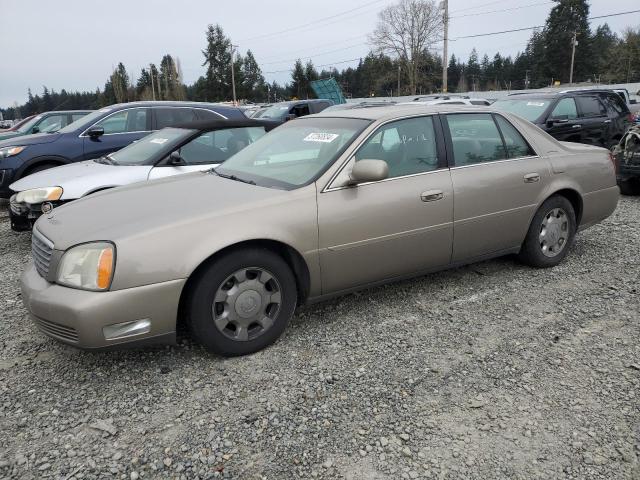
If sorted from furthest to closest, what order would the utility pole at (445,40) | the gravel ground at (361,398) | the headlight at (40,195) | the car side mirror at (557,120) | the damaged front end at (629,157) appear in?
1. the utility pole at (445,40)
2. the car side mirror at (557,120)
3. the damaged front end at (629,157)
4. the headlight at (40,195)
5. the gravel ground at (361,398)

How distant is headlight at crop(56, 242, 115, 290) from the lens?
2.73 meters

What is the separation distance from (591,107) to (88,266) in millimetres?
9925

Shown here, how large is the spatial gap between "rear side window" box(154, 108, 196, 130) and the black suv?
18.4 ft

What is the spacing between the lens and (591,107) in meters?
9.66

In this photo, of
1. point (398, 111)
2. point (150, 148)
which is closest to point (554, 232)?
point (398, 111)

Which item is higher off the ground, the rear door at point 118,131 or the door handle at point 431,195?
the rear door at point 118,131

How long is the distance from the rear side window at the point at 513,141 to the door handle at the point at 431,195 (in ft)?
3.12

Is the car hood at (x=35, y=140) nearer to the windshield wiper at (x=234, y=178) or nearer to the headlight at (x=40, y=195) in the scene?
the headlight at (x=40, y=195)

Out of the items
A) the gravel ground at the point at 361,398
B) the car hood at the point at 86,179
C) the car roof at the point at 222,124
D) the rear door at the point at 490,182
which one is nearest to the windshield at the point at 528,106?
the car roof at the point at 222,124

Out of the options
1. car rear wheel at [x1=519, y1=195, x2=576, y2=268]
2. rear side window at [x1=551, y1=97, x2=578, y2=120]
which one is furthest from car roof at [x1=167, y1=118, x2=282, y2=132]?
rear side window at [x1=551, y1=97, x2=578, y2=120]

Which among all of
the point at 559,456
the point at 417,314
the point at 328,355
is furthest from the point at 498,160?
the point at 559,456

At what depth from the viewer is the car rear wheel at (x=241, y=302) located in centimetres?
295

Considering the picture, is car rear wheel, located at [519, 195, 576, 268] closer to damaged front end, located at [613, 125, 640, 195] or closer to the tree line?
damaged front end, located at [613, 125, 640, 195]

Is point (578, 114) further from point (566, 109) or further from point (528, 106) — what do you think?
point (528, 106)
